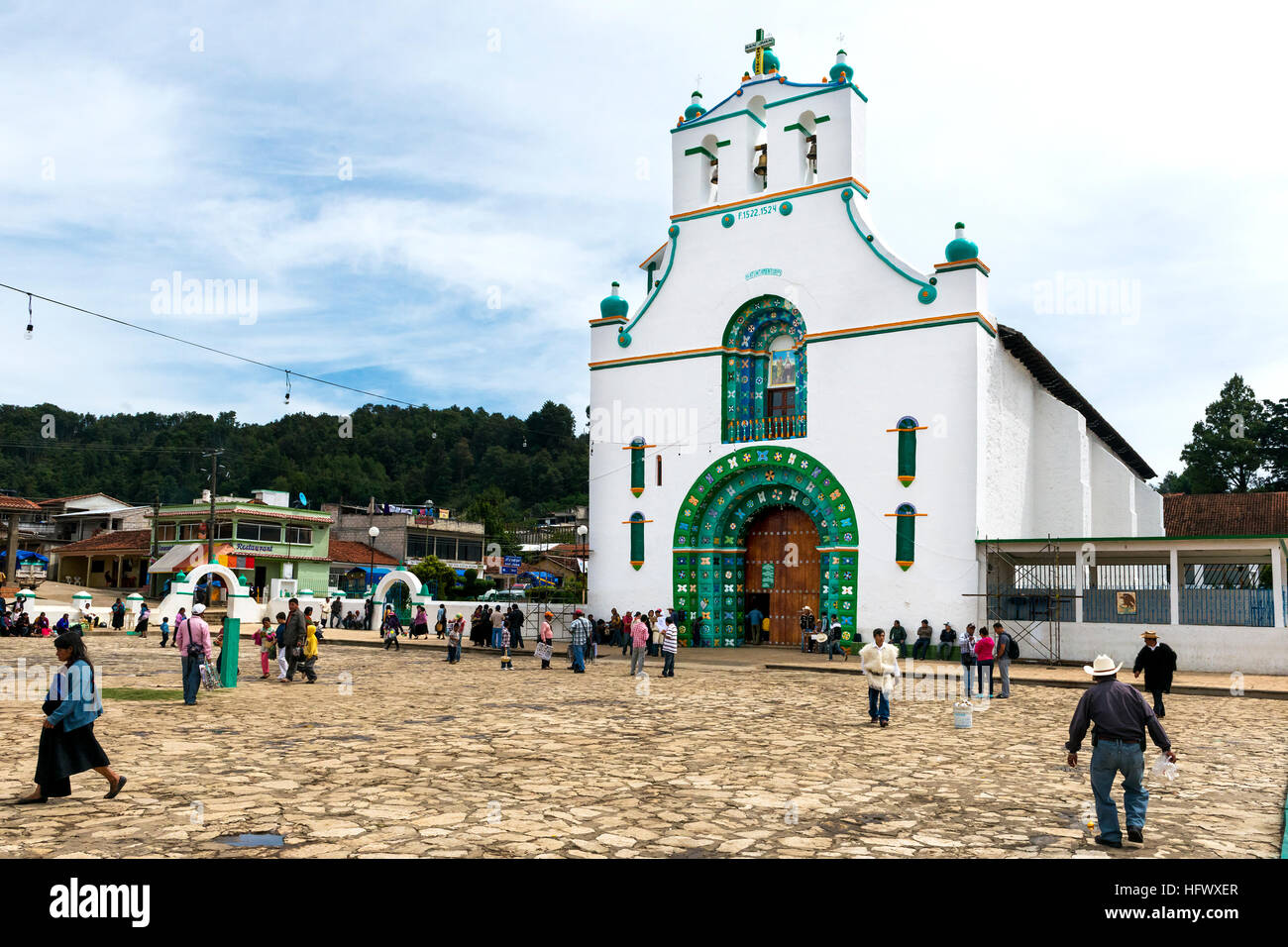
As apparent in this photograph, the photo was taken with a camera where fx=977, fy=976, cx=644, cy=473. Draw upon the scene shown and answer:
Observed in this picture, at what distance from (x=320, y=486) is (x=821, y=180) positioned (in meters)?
60.2

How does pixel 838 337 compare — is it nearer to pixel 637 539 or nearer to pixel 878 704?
pixel 637 539

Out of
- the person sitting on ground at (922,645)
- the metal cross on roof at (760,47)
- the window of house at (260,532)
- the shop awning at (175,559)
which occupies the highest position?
the metal cross on roof at (760,47)

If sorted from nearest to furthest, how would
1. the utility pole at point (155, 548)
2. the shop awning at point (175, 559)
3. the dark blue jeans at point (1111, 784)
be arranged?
the dark blue jeans at point (1111, 784), the shop awning at point (175, 559), the utility pole at point (155, 548)

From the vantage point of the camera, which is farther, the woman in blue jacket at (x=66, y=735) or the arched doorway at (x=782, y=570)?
the arched doorway at (x=782, y=570)

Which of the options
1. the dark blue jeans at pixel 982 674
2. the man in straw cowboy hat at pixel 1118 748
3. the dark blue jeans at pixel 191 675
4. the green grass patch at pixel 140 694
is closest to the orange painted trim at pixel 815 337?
the dark blue jeans at pixel 982 674

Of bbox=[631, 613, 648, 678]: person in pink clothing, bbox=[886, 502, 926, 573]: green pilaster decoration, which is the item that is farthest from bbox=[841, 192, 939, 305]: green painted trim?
bbox=[631, 613, 648, 678]: person in pink clothing

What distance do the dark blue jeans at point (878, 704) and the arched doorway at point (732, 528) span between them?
14139 mm

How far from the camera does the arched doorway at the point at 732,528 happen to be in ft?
92.7

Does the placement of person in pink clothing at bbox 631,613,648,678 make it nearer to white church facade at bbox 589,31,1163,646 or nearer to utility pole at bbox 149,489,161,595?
white church facade at bbox 589,31,1163,646

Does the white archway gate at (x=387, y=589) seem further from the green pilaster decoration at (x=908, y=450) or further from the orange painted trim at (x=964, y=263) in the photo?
the orange painted trim at (x=964, y=263)

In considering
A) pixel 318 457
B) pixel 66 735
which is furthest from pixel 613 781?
pixel 318 457

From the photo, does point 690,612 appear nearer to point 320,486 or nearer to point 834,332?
point 834,332

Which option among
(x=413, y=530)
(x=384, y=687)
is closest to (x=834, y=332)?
(x=384, y=687)
